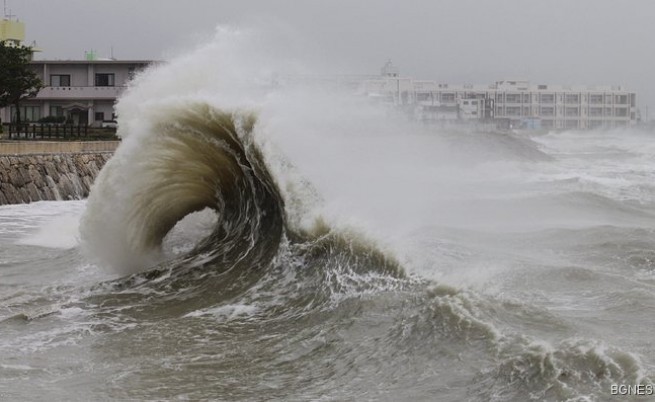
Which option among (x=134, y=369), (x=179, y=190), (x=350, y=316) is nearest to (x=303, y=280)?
(x=350, y=316)

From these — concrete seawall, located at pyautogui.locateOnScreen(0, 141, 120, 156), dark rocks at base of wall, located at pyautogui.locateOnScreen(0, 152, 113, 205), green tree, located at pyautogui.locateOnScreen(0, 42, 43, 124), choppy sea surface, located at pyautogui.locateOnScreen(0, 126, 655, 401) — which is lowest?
choppy sea surface, located at pyautogui.locateOnScreen(0, 126, 655, 401)

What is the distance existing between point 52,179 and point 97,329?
20522mm

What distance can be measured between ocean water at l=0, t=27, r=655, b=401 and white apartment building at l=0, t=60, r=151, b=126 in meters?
40.9

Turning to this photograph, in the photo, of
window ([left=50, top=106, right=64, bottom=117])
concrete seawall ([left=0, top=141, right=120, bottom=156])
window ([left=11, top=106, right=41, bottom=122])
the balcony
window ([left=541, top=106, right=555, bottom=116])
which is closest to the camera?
concrete seawall ([left=0, top=141, right=120, bottom=156])

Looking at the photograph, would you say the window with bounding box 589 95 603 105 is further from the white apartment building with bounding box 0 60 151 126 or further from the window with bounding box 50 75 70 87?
the window with bounding box 50 75 70 87

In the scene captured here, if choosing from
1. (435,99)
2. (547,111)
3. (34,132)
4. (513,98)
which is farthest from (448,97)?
(34,132)

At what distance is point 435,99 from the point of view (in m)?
133

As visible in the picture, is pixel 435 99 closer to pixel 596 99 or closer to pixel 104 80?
pixel 596 99

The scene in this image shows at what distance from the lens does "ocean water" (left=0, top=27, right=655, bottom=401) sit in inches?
265

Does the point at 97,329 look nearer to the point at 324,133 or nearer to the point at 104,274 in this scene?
the point at 104,274

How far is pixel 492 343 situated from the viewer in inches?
274

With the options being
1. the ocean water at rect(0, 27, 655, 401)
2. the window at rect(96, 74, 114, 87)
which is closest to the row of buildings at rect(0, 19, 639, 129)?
the window at rect(96, 74, 114, 87)

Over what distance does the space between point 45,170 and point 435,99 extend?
108178 millimetres

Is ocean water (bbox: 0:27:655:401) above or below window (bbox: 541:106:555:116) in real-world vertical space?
below
